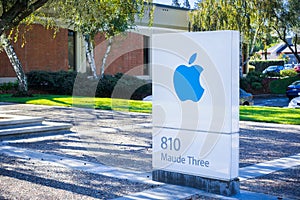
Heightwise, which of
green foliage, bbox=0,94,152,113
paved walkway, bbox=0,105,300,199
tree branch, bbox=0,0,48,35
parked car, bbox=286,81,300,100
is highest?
tree branch, bbox=0,0,48,35

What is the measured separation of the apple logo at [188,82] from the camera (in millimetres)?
6980

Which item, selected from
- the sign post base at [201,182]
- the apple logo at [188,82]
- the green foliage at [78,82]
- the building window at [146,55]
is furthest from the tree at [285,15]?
the sign post base at [201,182]

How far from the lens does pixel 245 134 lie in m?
12.6

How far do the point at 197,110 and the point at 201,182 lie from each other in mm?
1015

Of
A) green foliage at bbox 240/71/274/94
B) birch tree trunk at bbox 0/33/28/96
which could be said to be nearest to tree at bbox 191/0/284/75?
green foliage at bbox 240/71/274/94

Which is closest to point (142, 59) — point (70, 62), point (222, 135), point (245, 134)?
point (70, 62)

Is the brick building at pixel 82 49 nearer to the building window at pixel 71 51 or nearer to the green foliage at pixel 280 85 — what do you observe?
the building window at pixel 71 51

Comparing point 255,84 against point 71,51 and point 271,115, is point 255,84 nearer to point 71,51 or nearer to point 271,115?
point 71,51

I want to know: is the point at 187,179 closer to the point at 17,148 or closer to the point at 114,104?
the point at 17,148

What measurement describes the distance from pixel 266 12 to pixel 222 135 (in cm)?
2704

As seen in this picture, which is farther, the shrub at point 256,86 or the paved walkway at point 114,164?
the shrub at point 256,86

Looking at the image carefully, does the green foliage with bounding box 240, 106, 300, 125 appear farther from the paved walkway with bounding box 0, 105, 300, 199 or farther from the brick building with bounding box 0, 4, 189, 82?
the brick building with bounding box 0, 4, 189, 82

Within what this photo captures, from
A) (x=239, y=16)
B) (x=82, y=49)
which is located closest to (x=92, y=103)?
(x=82, y=49)

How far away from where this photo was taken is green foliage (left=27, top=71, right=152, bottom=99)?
25.8 m
